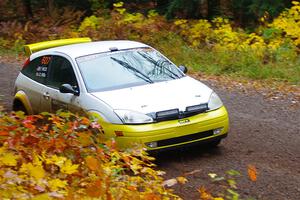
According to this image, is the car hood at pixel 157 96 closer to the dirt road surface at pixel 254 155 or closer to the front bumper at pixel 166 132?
the front bumper at pixel 166 132

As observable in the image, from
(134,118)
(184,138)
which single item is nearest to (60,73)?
(134,118)

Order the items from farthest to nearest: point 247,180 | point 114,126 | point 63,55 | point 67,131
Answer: point 63,55 < point 114,126 < point 247,180 < point 67,131

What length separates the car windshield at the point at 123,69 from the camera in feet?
26.9

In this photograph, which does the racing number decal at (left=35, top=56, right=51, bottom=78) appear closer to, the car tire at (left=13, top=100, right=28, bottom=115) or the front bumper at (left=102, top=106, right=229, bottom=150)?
the car tire at (left=13, top=100, right=28, bottom=115)

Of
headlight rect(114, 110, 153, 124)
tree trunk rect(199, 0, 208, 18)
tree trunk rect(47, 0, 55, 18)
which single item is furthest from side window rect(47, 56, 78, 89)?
tree trunk rect(47, 0, 55, 18)

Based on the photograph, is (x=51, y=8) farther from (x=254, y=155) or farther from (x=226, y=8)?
(x=254, y=155)

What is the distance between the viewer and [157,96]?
7613mm

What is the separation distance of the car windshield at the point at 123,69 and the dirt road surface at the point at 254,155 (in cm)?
126

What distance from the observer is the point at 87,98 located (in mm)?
7852

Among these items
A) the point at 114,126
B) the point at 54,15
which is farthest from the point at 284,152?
the point at 54,15

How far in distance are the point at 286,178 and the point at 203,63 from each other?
9.03 m

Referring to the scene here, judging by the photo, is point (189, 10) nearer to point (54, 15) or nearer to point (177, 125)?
point (54, 15)

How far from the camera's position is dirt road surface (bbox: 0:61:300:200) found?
21.6 feet

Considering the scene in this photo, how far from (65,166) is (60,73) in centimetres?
445
